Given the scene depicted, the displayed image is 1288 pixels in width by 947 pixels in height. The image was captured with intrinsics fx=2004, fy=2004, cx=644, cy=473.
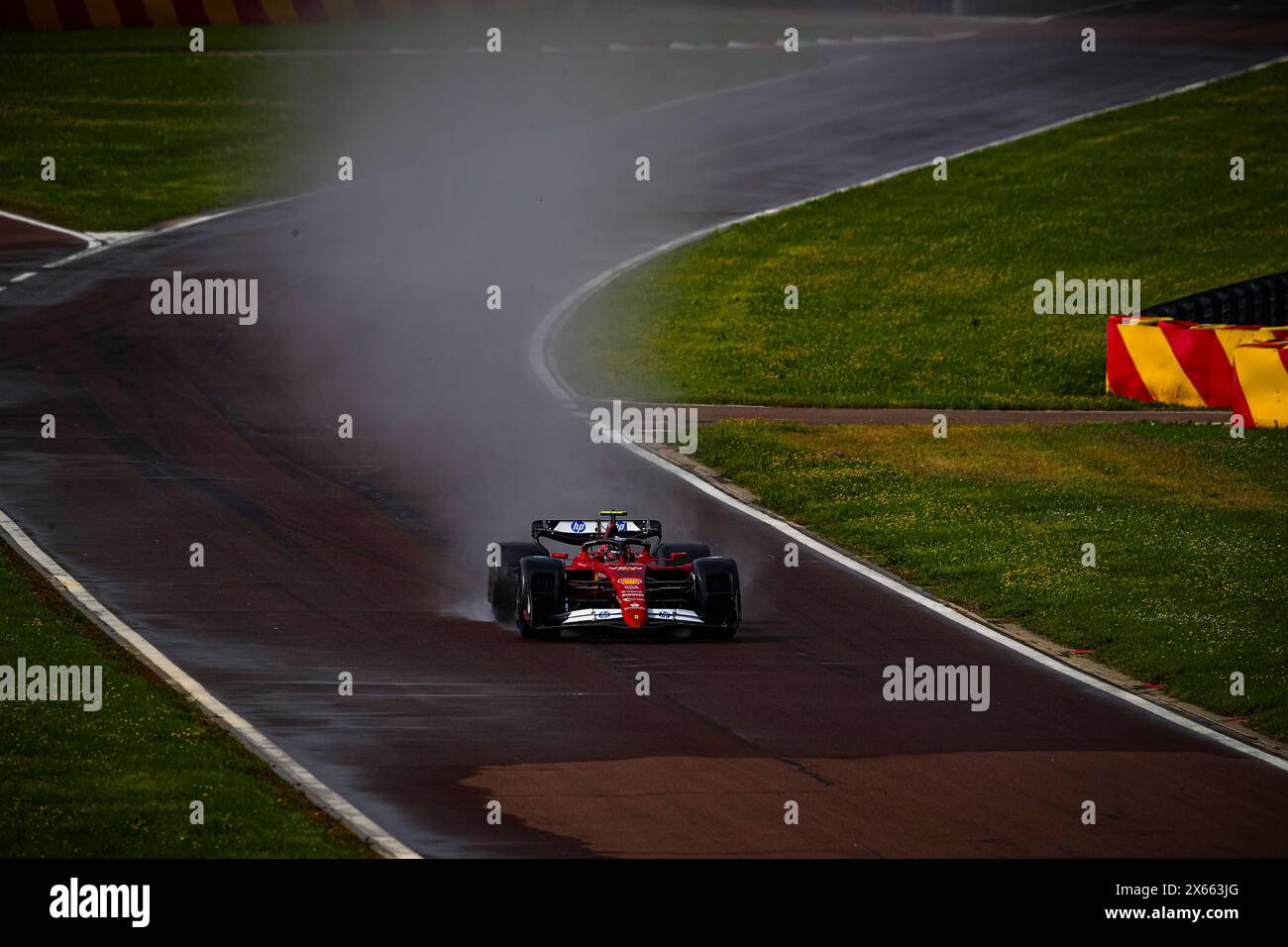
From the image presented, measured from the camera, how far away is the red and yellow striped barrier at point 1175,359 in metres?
33.0

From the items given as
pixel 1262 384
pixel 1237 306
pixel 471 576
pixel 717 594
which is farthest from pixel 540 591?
pixel 1237 306

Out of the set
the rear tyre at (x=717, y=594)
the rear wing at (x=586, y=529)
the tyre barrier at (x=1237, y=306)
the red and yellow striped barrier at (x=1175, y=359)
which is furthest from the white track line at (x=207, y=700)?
the tyre barrier at (x=1237, y=306)

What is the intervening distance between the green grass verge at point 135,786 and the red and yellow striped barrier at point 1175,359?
20.9 m

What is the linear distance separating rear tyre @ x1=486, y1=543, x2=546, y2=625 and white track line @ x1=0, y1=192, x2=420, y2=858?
3.41 meters

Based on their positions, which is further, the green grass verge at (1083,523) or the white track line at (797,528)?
the green grass verge at (1083,523)

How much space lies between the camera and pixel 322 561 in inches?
899

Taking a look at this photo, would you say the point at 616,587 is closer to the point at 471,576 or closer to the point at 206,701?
the point at 471,576

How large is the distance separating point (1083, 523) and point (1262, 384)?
8175mm

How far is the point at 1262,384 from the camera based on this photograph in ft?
105

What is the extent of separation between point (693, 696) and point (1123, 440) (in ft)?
48.7

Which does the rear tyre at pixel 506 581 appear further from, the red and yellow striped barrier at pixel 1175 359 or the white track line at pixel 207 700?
the red and yellow striped barrier at pixel 1175 359

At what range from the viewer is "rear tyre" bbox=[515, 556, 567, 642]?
19656 mm
